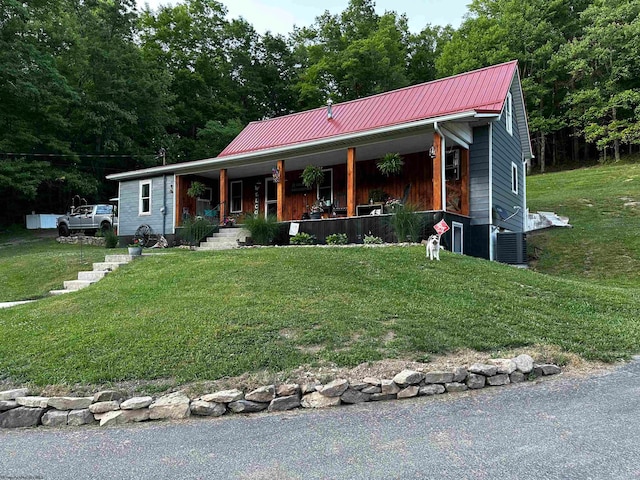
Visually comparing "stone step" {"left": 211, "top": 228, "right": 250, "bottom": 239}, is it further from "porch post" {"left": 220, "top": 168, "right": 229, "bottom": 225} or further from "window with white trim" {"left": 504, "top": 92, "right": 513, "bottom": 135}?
"window with white trim" {"left": 504, "top": 92, "right": 513, "bottom": 135}

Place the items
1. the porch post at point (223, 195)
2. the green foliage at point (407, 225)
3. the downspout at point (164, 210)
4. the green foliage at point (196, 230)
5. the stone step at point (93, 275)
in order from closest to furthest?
1. the stone step at point (93, 275)
2. the green foliage at point (407, 225)
3. the green foliage at point (196, 230)
4. the porch post at point (223, 195)
5. the downspout at point (164, 210)

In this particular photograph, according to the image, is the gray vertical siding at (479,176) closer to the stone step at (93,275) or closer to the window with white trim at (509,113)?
the window with white trim at (509,113)

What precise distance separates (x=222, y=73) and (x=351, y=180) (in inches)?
1051

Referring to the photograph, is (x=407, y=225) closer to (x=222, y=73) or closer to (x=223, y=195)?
(x=223, y=195)

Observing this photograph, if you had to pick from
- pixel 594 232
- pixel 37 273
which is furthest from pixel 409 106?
pixel 37 273

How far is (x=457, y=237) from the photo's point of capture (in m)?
12.0

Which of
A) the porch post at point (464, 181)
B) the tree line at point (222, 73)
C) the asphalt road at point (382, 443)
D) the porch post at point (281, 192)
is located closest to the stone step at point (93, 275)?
the porch post at point (281, 192)

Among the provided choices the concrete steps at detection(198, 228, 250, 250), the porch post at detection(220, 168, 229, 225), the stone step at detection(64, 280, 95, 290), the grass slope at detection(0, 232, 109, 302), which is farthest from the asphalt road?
the porch post at detection(220, 168, 229, 225)

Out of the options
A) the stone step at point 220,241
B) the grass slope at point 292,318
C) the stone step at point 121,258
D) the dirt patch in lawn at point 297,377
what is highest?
the stone step at point 220,241

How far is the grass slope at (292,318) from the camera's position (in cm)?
473

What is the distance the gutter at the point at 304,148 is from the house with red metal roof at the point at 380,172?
34 mm

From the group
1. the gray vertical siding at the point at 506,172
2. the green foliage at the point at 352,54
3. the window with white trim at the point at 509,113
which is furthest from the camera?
the green foliage at the point at 352,54

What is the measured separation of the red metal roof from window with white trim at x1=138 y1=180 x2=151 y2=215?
12.7 ft

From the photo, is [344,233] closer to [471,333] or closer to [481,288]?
[481,288]
